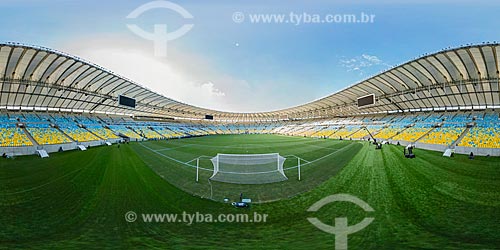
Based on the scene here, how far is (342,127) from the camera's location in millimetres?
52031

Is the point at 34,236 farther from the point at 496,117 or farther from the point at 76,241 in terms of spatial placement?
the point at 496,117

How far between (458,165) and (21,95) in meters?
44.7

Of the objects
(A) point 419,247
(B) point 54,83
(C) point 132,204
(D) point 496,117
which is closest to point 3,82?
(B) point 54,83

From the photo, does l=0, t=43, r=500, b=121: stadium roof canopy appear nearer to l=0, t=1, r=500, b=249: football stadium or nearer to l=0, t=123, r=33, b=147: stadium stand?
l=0, t=1, r=500, b=249: football stadium

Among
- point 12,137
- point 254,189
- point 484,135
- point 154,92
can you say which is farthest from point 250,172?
point 154,92

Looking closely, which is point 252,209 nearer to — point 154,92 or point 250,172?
point 250,172

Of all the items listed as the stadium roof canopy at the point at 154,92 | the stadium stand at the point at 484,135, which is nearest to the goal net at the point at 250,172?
the stadium roof canopy at the point at 154,92

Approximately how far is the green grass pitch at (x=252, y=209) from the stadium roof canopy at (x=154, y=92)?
13.5 m

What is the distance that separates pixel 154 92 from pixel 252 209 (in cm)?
Answer: 3679

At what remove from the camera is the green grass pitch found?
197 inches

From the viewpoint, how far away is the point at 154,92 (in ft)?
127

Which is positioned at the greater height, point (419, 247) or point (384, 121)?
point (384, 121)

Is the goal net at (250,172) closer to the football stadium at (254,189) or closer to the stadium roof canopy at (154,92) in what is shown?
the football stadium at (254,189)

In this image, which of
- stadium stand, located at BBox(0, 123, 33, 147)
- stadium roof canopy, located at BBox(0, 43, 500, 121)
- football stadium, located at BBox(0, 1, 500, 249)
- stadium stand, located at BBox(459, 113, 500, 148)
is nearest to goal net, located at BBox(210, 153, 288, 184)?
football stadium, located at BBox(0, 1, 500, 249)
